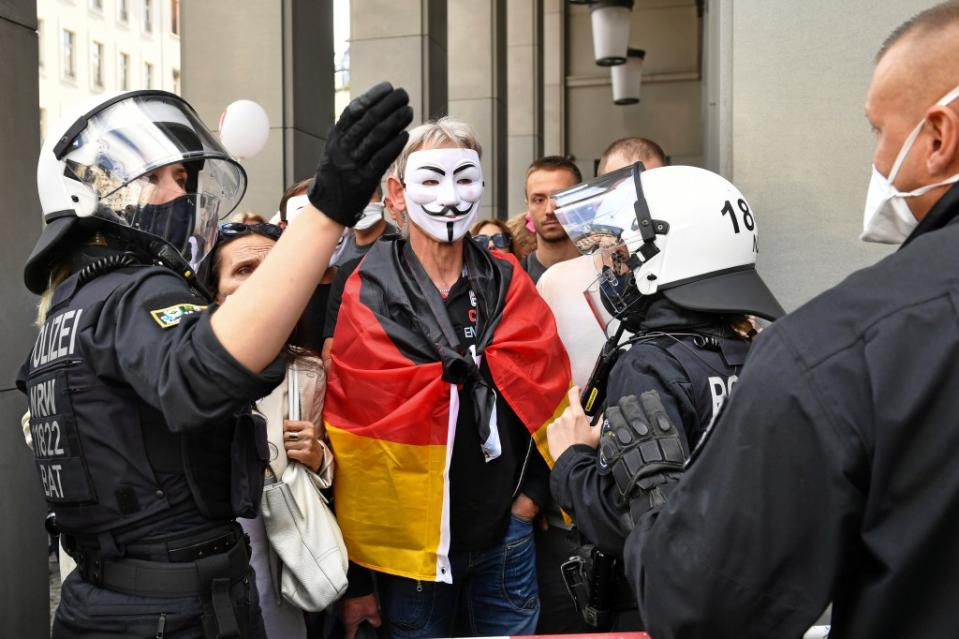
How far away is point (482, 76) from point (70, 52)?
4508 cm

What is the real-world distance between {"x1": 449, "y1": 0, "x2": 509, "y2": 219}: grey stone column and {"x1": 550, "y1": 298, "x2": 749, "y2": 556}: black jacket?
9899mm

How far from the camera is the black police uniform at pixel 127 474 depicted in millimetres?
2002

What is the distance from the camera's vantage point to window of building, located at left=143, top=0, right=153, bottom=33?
58469 mm

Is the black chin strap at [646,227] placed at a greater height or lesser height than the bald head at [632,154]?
lesser

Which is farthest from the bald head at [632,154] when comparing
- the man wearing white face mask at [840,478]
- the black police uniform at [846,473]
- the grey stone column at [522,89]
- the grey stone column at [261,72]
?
the grey stone column at [522,89]

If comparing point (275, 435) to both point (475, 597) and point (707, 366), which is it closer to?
point (475, 597)

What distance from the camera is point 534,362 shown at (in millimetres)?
3246

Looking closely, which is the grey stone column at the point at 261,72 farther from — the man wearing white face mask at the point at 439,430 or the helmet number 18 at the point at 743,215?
the helmet number 18 at the point at 743,215

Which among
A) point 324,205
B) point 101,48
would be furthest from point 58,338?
point 101,48

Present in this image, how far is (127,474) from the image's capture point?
204cm

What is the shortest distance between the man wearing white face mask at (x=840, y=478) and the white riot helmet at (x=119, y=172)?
143 centimetres

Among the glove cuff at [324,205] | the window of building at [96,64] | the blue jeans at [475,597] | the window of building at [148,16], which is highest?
the window of building at [148,16]

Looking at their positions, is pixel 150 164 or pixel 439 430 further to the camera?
pixel 439 430

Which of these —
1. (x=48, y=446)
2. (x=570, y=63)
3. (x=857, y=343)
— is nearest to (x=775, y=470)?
(x=857, y=343)
